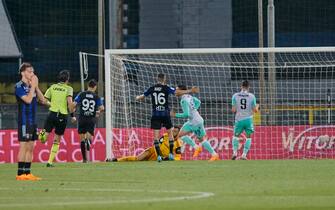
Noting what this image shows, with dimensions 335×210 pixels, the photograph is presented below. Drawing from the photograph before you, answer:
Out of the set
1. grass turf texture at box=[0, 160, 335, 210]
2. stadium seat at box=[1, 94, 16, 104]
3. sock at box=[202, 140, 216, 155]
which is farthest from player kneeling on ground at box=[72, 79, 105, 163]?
stadium seat at box=[1, 94, 16, 104]

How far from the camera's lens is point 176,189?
12008 millimetres

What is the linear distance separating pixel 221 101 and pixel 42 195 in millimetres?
19888

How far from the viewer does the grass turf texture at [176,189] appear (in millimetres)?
9906

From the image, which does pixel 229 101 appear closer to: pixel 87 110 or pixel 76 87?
pixel 76 87

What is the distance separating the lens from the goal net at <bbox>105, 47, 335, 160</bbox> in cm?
2509

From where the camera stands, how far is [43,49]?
41.0m

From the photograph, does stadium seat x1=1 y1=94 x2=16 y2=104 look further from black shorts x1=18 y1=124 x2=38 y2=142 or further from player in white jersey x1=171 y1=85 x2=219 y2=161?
black shorts x1=18 y1=124 x2=38 y2=142

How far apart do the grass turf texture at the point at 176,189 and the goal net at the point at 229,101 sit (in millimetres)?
7494

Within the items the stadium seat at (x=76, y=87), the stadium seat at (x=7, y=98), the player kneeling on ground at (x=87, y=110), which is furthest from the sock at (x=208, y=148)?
the stadium seat at (x=7, y=98)

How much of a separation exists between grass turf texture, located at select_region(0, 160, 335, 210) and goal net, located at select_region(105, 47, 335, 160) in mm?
7494

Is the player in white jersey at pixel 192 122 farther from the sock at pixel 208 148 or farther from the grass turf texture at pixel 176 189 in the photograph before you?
the grass turf texture at pixel 176 189

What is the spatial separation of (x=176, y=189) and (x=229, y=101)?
795 inches

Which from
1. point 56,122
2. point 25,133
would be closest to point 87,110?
point 56,122

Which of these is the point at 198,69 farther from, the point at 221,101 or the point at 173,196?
the point at 173,196
